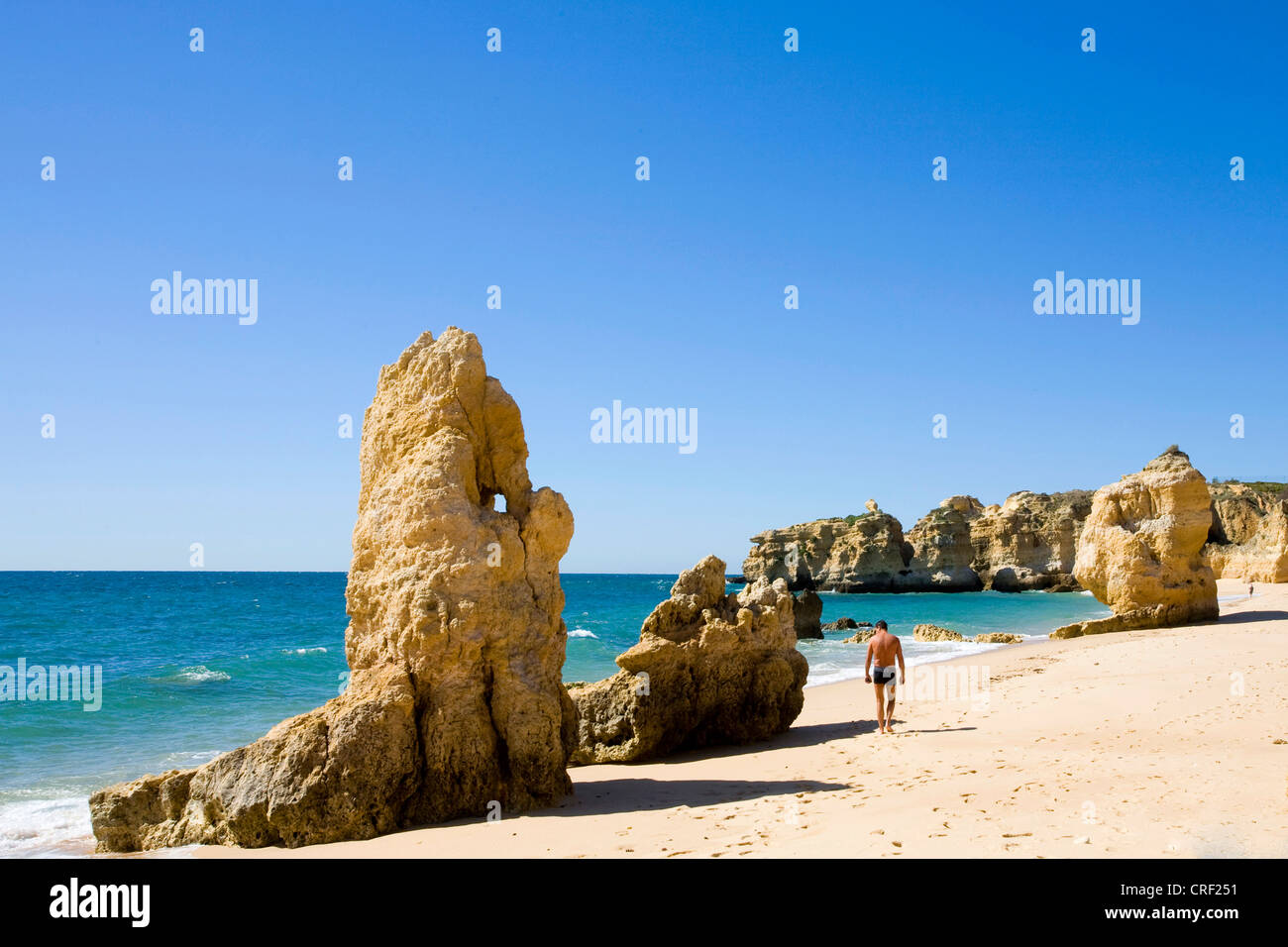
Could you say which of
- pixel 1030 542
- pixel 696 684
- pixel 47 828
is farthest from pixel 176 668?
pixel 1030 542

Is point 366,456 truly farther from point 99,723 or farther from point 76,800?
point 99,723

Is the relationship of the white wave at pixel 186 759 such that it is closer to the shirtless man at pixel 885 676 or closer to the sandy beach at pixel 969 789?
the sandy beach at pixel 969 789

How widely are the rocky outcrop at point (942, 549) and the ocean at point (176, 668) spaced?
1294 centimetres

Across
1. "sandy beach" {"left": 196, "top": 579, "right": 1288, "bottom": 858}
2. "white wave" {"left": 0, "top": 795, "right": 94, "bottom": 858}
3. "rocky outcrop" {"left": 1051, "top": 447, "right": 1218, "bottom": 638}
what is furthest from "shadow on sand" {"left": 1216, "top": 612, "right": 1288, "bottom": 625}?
"white wave" {"left": 0, "top": 795, "right": 94, "bottom": 858}

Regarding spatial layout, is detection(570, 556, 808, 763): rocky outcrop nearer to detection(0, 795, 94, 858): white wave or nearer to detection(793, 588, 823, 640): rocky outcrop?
detection(0, 795, 94, 858): white wave

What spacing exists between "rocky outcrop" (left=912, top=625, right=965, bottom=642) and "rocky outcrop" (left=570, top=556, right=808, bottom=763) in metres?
18.9

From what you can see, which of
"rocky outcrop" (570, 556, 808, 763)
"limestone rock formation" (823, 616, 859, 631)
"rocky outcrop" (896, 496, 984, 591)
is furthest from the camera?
"rocky outcrop" (896, 496, 984, 591)

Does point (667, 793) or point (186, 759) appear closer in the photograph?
point (667, 793)

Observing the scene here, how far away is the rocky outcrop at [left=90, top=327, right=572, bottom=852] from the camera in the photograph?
Answer: 7426mm

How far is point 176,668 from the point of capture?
25.3 m

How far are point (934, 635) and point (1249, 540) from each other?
23666mm

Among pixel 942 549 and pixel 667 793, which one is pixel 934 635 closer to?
pixel 667 793
